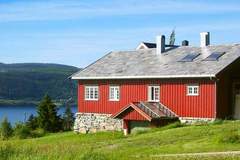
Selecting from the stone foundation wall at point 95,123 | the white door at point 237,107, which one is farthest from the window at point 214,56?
the stone foundation wall at point 95,123

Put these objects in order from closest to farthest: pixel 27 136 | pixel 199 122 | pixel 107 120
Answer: pixel 199 122 → pixel 107 120 → pixel 27 136

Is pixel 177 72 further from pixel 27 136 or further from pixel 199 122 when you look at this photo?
pixel 27 136

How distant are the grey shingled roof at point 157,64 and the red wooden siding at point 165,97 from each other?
60cm

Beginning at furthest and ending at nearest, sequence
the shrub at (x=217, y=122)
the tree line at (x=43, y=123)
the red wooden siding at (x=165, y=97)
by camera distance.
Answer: the tree line at (x=43, y=123), the red wooden siding at (x=165, y=97), the shrub at (x=217, y=122)

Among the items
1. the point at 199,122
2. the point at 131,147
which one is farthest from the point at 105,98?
the point at 131,147

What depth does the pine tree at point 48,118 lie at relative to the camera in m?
→ 58.7

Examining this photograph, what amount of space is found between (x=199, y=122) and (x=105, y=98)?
913 cm

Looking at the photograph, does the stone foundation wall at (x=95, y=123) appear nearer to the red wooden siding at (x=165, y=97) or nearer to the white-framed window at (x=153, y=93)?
the red wooden siding at (x=165, y=97)

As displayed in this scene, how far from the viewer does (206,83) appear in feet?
138

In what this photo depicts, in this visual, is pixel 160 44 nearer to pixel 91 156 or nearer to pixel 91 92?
pixel 91 92

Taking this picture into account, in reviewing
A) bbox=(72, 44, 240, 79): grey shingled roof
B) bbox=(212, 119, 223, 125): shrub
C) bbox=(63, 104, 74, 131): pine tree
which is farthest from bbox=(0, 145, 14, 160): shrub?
bbox=(63, 104, 74, 131): pine tree

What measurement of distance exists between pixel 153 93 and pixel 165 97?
1234 millimetres

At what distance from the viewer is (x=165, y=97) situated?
44.7m

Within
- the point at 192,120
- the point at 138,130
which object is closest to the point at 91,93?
the point at 138,130
